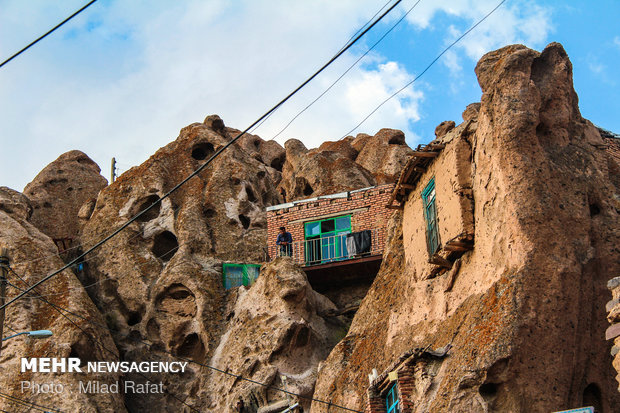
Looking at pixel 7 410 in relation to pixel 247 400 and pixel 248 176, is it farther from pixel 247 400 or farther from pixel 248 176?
pixel 248 176

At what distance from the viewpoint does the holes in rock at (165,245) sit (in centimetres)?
3587

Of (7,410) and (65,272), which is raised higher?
(65,272)

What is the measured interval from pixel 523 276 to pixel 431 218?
197 inches

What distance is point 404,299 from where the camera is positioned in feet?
77.4

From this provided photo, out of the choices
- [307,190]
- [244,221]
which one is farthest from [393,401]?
[307,190]

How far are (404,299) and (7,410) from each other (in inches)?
480

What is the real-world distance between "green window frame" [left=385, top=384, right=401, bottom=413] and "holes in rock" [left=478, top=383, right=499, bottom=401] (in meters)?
2.24

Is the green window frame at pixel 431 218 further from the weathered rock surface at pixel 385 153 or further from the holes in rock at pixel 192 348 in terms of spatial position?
the weathered rock surface at pixel 385 153

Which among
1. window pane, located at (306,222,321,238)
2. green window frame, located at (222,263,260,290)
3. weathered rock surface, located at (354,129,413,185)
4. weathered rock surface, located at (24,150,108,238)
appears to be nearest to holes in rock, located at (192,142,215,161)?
weathered rock surface, located at (24,150,108,238)

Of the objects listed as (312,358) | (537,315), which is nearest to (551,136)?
(537,315)

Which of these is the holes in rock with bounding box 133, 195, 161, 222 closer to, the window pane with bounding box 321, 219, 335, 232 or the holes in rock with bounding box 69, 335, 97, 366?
the window pane with bounding box 321, 219, 335, 232

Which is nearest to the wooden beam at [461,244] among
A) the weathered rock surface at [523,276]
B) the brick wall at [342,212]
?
the weathered rock surface at [523,276]

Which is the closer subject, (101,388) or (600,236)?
Answer: (600,236)

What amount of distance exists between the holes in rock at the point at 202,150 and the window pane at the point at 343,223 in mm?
10443
